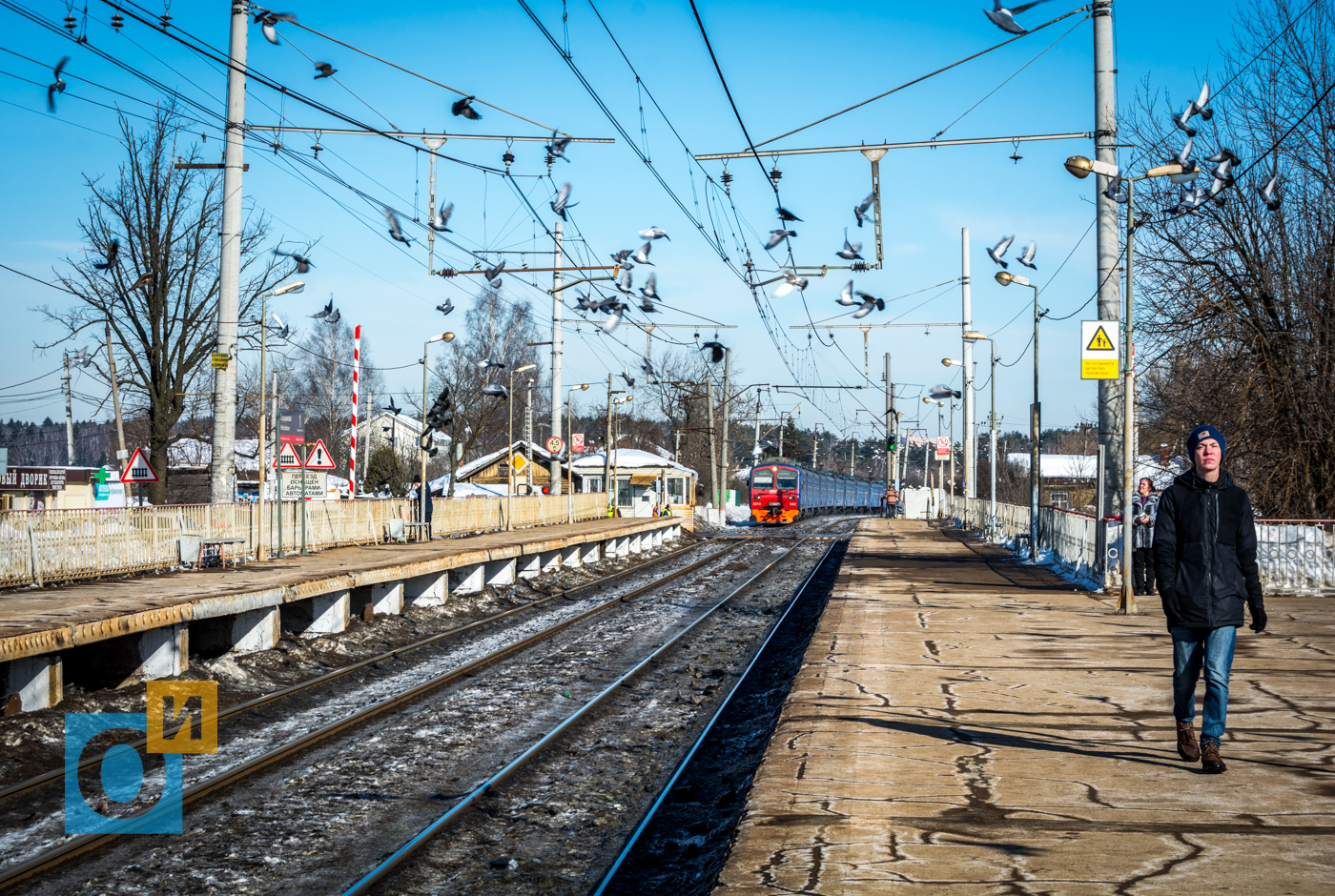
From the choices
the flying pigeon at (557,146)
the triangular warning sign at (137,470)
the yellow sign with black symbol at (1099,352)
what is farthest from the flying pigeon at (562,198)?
the triangular warning sign at (137,470)

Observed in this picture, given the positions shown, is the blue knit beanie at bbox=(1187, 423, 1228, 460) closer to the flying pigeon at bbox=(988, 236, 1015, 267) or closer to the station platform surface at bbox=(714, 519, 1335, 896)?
the station platform surface at bbox=(714, 519, 1335, 896)

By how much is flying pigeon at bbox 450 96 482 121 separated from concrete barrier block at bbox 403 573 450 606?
8354 mm

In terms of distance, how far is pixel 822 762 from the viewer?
7.08 metres

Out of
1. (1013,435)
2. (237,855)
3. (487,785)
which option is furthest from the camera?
(1013,435)

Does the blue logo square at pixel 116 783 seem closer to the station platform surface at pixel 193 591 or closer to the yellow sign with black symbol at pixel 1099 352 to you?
the station platform surface at pixel 193 591

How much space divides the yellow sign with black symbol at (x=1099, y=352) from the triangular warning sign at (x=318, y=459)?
527 inches

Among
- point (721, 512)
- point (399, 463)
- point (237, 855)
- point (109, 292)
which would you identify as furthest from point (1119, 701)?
point (399, 463)

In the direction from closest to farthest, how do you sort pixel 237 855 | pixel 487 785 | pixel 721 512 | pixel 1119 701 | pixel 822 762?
pixel 237 855
pixel 822 762
pixel 487 785
pixel 1119 701
pixel 721 512

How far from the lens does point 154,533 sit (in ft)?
53.2

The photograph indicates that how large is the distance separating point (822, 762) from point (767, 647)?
909 centimetres

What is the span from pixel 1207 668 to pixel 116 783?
24.2 feet

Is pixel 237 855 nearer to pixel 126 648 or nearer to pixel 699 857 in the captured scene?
pixel 699 857

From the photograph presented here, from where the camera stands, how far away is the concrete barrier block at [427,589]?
1991 cm

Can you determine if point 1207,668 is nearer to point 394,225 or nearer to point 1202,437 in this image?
point 1202,437
